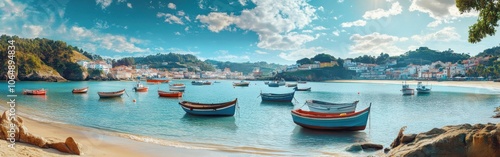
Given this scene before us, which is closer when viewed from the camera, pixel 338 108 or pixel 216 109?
pixel 338 108

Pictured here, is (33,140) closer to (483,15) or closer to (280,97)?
(483,15)

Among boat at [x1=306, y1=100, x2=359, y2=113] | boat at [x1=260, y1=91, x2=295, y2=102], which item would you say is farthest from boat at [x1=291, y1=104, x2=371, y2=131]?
boat at [x1=260, y1=91, x2=295, y2=102]

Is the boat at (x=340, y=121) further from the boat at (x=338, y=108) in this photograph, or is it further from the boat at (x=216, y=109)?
the boat at (x=216, y=109)

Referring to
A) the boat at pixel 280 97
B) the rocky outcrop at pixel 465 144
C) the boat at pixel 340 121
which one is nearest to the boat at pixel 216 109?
the boat at pixel 340 121

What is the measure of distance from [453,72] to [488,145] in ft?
445

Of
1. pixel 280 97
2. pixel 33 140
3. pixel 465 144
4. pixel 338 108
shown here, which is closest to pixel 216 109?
pixel 338 108

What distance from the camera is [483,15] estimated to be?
384 inches

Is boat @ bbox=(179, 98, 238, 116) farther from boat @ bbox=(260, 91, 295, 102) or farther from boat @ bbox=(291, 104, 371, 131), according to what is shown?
boat @ bbox=(260, 91, 295, 102)

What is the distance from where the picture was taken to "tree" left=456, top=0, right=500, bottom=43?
948 centimetres

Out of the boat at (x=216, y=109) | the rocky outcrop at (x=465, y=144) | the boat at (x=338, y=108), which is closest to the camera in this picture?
the rocky outcrop at (x=465, y=144)

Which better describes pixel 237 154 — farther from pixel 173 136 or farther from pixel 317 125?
pixel 317 125

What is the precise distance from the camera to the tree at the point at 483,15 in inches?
373

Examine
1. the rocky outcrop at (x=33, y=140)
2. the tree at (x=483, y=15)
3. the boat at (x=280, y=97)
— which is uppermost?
the tree at (x=483, y=15)

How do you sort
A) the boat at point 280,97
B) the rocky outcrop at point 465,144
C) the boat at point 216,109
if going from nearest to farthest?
the rocky outcrop at point 465,144 → the boat at point 216,109 → the boat at point 280,97
